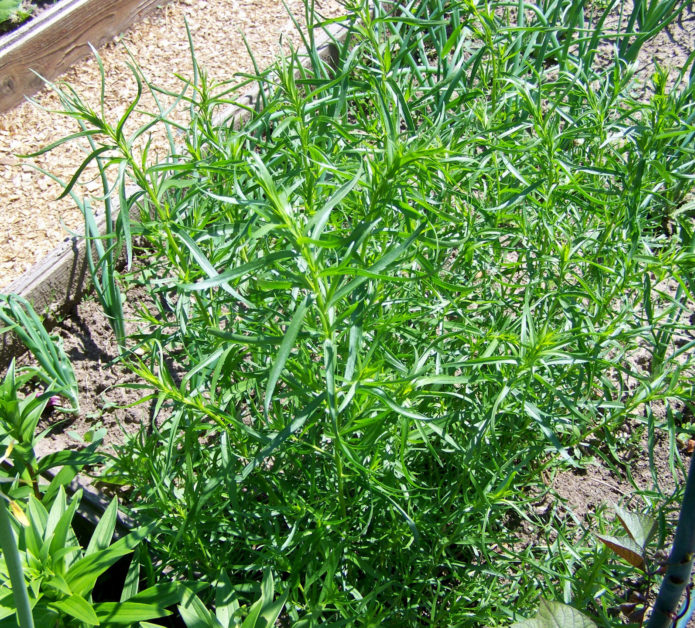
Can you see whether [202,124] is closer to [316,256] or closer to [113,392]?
[316,256]

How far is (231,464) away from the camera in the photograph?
163 cm

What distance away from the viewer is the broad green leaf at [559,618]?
1416 mm

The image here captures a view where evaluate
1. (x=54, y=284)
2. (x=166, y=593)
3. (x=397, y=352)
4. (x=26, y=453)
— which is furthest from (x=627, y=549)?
(x=54, y=284)

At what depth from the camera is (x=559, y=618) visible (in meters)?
1.42

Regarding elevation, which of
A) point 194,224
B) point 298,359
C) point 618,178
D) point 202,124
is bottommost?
point 618,178

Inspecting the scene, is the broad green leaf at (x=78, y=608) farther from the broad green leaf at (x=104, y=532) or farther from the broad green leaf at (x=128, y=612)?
the broad green leaf at (x=104, y=532)

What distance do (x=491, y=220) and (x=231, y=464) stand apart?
35.7 inches

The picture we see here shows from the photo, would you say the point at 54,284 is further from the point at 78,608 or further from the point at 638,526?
the point at 638,526

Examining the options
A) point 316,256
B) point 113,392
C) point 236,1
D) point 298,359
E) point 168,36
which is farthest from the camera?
point 236,1

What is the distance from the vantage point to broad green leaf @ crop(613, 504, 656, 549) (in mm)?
1551

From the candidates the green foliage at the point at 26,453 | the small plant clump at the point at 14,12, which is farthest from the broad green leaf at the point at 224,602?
the small plant clump at the point at 14,12

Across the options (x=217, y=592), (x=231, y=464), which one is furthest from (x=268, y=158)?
(x=217, y=592)

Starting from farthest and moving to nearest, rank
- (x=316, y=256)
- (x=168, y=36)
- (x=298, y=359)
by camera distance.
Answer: (x=168, y=36), (x=298, y=359), (x=316, y=256)

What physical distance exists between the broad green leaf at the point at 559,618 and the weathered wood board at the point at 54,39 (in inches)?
133
